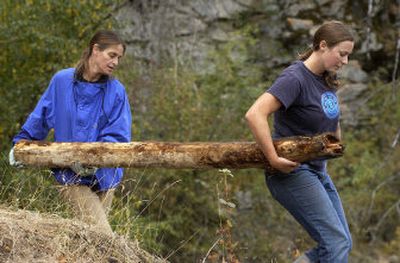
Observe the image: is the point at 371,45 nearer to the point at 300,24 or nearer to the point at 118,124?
the point at 300,24

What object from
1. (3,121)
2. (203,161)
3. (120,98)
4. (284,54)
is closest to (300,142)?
(203,161)

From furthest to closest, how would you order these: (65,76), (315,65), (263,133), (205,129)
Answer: (205,129) → (65,76) → (315,65) → (263,133)

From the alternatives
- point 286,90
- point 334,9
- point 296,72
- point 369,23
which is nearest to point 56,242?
point 286,90

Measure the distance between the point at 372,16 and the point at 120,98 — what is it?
10.6 meters

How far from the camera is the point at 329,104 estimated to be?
200 inches

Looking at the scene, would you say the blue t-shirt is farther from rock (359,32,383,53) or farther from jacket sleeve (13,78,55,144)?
rock (359,32,383,53)

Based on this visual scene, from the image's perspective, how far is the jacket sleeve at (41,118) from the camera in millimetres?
5848

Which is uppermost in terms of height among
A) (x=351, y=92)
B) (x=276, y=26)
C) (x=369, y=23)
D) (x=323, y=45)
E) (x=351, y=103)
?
(x=323, y=45)

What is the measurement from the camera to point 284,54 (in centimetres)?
1563

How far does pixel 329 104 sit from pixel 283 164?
0.50m

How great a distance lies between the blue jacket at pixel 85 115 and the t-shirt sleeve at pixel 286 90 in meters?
1.41

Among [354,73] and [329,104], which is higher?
[329,104]

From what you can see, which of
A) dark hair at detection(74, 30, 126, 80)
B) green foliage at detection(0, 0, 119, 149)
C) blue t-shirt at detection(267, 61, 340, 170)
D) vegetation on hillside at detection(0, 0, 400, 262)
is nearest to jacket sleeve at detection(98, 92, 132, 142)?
dark hair at detection(74, 30, 126, 80)

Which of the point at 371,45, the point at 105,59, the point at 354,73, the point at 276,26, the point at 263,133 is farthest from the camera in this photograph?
the point at 371,45
